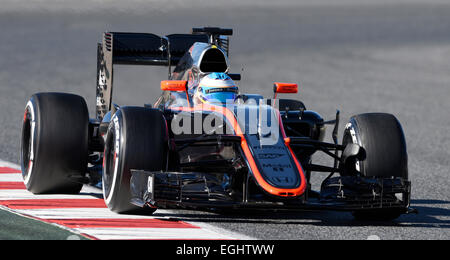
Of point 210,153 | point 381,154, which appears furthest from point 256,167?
point 381,154

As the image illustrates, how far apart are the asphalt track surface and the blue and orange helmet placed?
140cm

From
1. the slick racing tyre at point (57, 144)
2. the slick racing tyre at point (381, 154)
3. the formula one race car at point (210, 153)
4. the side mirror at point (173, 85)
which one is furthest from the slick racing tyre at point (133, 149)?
the slick racing tyre at point (381, 154)

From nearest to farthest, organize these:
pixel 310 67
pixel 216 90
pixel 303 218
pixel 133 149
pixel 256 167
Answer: pixel 256 167
pixel 133 149
pixel 303 218
pixel 216 90
pixel 310 67

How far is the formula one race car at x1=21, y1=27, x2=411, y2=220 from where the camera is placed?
762 centimetres

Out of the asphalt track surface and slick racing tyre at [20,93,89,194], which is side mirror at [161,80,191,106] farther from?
the asphalt track surface

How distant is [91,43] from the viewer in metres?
31.1

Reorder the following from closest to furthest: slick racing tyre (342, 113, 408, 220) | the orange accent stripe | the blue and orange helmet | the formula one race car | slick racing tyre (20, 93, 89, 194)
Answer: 1. the orange accent stripe
2. the formula one race car
3. slick racing tyre (342, 113, 408, 220)
4. slick racing tyre (20, 93, 89, 194)
5. the blue and orange helmet

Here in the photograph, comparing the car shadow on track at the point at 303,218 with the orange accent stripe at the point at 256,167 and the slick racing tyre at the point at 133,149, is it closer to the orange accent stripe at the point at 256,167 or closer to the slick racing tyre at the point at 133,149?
the slick racing tyre at the point at 133,149

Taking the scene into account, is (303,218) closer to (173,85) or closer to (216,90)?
(216,90)

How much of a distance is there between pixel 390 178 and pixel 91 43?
24.2 meters

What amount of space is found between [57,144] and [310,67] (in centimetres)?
1769

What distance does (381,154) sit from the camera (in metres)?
8.45

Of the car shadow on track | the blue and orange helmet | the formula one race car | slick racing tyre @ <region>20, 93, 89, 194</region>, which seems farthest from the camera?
the blue and orange helmet

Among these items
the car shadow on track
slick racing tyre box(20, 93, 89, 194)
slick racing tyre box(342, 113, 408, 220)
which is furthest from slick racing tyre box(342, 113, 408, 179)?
slick racing tyre box(20, 93, 89, 194)
